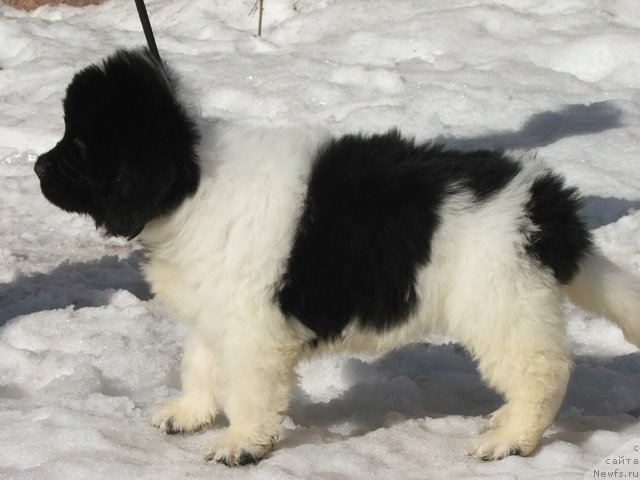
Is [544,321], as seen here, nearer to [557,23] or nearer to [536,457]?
[536,457]

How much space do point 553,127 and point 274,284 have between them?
443 cm

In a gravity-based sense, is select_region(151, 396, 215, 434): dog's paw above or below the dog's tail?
below

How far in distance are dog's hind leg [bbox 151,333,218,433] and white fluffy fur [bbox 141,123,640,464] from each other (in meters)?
0.29

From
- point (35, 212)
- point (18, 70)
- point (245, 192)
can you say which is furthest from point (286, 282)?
point (18, 70)

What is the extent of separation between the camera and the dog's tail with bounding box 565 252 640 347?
11.8 feet

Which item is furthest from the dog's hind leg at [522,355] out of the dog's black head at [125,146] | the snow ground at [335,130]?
the dog's black head at [125,146]

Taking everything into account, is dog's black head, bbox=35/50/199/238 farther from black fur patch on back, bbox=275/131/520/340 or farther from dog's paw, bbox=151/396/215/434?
dog's paw, bbox=151/396/215/434

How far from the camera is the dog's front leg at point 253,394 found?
3354 mm

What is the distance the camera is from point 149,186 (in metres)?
3.28

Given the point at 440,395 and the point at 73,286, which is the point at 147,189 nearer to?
the point at 440,395

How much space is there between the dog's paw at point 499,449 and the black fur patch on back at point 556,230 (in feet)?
2.01

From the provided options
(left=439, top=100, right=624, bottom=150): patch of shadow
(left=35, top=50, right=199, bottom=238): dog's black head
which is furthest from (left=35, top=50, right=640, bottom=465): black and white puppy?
(left=439, top=100, right=624, bottom=150): patch of shadow

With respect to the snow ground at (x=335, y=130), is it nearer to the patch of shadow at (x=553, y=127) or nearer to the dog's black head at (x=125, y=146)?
the patch of shadow at (x=553, y=127)

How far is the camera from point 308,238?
334cm
